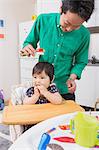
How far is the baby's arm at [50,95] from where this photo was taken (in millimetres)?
1281

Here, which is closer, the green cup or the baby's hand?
the green cup

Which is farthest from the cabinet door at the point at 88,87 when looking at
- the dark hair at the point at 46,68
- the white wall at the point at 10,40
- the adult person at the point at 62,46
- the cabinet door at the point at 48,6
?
the dark hair at the point at 46,68

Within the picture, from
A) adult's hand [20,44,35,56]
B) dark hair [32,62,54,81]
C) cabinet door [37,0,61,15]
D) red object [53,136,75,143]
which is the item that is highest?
cabinet door [37,0,61,15]

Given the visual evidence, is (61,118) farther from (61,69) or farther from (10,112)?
(61,69)

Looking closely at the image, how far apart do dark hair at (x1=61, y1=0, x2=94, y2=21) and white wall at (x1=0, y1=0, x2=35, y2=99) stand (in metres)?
2.73

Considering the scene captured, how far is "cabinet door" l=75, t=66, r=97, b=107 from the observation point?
3.26m

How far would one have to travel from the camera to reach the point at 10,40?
384cm

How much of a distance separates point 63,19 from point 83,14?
0.13m

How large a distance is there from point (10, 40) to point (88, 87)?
63.6 inches

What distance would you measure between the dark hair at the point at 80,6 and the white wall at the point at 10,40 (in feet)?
8.97

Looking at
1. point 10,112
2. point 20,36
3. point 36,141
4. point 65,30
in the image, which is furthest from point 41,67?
point 20,36

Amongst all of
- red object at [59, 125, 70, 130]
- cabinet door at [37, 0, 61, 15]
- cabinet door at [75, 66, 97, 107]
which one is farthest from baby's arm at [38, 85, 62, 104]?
cabinet door at [37, 0, 61, 15]

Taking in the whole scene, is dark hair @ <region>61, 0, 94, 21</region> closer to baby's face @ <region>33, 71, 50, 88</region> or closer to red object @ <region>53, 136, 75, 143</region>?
baby's face @ <region>33, 71, 50, 88</region>

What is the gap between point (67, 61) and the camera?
138 centimetres
